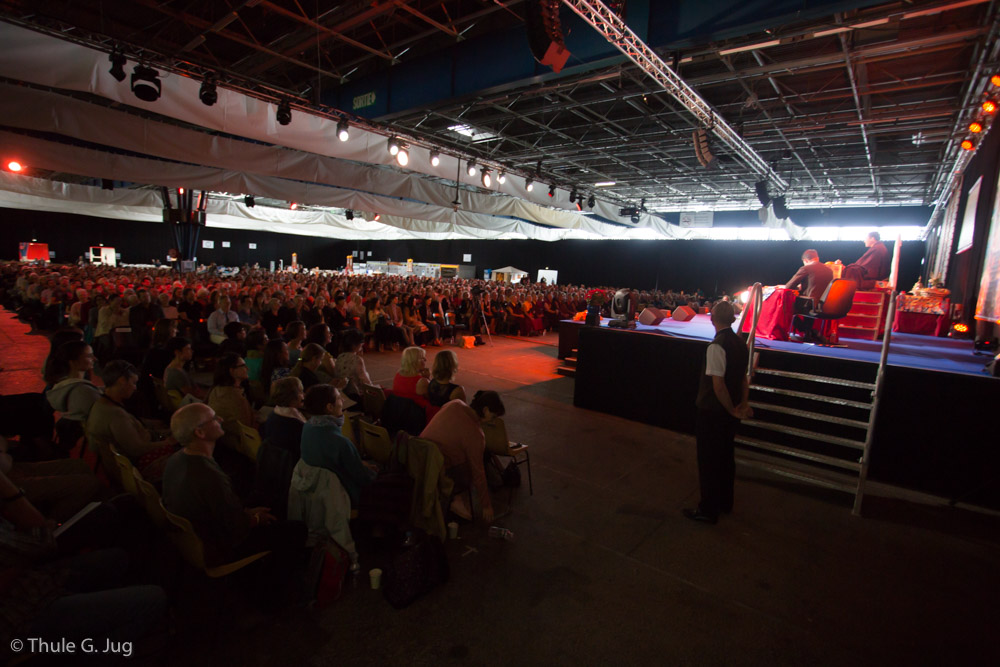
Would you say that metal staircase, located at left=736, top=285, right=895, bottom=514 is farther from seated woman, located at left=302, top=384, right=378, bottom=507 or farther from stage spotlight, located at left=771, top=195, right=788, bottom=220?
stage spotlight, located at left=771, top=195, right=788, bottom=220

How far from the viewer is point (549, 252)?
1048 inches

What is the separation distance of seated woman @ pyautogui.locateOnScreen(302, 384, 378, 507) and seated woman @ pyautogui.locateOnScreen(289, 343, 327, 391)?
51.0 inches

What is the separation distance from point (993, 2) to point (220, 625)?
969cm

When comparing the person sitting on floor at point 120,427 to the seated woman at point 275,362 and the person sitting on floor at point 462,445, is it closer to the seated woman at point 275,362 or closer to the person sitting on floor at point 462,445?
the seated woman at point 275,362

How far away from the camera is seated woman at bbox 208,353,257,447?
3377 mm

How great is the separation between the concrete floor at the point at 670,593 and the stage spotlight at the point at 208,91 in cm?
659

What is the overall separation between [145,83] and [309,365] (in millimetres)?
4772

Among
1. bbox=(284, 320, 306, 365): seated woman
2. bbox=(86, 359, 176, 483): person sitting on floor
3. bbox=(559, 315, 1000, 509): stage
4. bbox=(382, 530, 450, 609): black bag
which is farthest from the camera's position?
bbox=(284, 320, 306, 365): seated woman

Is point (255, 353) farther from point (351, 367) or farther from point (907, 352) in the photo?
point (907, 352)

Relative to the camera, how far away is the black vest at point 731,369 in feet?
11.1

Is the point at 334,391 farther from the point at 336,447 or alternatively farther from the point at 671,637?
the point at 671,637

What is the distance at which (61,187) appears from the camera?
561 inches

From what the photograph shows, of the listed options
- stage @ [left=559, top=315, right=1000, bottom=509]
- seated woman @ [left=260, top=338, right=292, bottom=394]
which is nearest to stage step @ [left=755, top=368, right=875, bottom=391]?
stage @ [left=559, top=315, right=1000, bottom=509]

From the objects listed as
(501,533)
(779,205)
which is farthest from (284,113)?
(779,205)
